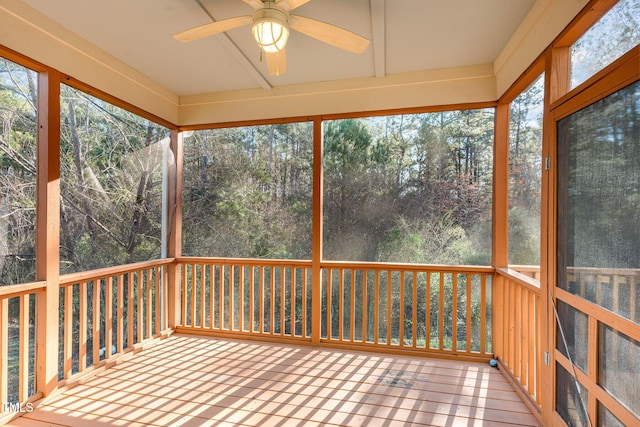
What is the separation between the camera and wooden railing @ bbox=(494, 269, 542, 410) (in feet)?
6.84

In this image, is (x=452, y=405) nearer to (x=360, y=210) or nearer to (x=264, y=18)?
(x=360, y=210)

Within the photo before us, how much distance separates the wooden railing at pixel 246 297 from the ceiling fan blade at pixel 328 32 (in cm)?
209

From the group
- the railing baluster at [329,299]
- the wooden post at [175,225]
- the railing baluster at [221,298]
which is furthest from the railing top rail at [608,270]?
the wooden post at [175,225]

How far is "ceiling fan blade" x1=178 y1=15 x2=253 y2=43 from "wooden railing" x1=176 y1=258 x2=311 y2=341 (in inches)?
85.7

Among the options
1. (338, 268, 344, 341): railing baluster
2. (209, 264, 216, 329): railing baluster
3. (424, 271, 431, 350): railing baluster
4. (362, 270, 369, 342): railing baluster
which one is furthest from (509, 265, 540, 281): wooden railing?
(209, 264, 216, 329): railing baluster

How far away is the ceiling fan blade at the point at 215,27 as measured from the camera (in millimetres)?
1734

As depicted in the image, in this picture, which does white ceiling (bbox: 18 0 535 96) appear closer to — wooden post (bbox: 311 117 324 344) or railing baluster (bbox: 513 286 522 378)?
wooden post (bbox: 311 117 324 344)

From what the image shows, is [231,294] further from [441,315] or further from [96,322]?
[441,315]

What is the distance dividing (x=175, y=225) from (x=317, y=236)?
1.66 meters

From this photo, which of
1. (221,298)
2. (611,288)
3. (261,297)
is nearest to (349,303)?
(261,297)

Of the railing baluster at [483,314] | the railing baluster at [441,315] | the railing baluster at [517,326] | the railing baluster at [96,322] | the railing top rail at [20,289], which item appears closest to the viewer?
the railing top rail at [20,289]

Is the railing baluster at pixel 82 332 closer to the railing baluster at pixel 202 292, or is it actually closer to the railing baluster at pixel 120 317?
the railing baluster at pixel 120 317

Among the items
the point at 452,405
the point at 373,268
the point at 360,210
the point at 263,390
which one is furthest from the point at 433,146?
the point at 263,390

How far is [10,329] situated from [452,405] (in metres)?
3.03
